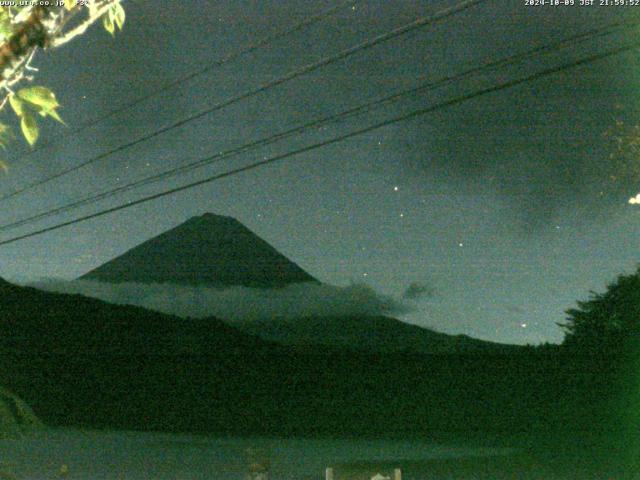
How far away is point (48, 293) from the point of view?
2725 centimetres

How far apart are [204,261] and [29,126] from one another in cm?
3277

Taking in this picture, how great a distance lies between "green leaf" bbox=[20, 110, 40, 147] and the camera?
236 centimetres

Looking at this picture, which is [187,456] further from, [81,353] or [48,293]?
[48,293]

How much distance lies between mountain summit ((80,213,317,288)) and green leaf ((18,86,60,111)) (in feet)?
98.7

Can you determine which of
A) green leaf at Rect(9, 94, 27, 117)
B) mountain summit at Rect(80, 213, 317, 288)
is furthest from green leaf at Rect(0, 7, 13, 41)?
mountain summit at Rect(80, 213, 317, 288)

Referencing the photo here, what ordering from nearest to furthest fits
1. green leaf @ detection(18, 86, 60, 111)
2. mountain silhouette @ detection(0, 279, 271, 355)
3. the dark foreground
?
1. green leaf @ detection(18, 86, 60, 111)
2. the dark foreground
3. mountain silhouette @ detection(0, 279, 271, 355)

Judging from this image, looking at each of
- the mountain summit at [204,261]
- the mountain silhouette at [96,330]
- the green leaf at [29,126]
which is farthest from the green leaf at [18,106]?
the mountain summit at [204,261]

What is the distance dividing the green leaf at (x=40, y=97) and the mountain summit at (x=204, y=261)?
3009 cm

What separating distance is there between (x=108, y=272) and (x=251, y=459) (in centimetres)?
3847

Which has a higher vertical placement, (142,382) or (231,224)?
(231,224)

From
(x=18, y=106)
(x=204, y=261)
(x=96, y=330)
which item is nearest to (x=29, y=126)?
(x=18, y=106)

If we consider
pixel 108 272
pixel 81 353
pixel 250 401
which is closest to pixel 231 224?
pixel 108 272

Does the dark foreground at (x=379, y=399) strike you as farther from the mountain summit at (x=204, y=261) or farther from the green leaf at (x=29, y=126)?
the green leaf at (x=29, y=126)

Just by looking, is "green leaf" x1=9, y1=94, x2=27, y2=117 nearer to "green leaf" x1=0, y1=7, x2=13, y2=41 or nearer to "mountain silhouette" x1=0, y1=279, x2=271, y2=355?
"green leaf" x1=0, y1=7, x2=13, y2=41
